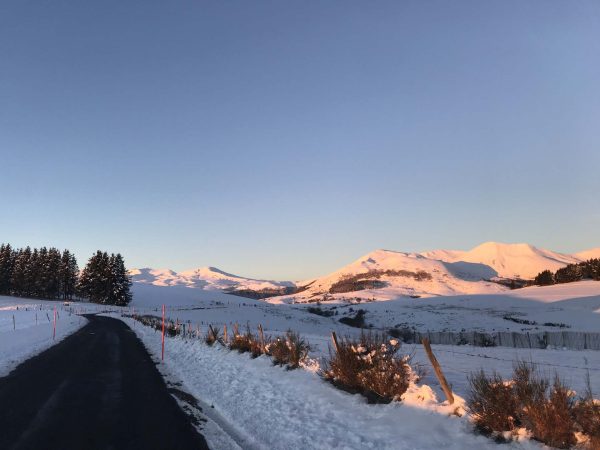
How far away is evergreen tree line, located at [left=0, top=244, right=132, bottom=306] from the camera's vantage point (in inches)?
4561

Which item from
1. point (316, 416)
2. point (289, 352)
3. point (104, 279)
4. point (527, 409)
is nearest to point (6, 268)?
point (104, 279)

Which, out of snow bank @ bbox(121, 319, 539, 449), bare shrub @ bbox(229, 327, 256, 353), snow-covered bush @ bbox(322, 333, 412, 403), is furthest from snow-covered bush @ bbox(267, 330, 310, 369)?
bare shrub @ bbox(229, 327, 256, 353)

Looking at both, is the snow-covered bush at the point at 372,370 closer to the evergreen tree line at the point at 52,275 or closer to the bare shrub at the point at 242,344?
the bare shrub at the point at 242,344

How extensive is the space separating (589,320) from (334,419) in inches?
2296

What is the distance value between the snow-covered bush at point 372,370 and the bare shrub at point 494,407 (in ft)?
7.69

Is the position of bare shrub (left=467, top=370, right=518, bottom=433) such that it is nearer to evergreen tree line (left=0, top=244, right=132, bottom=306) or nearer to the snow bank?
the snow bank

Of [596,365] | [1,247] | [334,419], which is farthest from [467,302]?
[1,247]

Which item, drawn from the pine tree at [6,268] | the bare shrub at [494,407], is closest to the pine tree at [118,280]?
the pine tree at [6,268]

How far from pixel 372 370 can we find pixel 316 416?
67.9 inches

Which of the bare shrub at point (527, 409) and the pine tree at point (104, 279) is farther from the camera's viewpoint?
the pine tree at point (104, 279)

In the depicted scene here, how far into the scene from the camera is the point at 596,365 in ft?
72.1

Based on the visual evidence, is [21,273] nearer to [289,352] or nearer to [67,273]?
[67,273]

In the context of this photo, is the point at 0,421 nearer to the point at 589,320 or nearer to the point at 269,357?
the point at 269,357

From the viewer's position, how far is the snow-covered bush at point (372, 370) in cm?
1035
